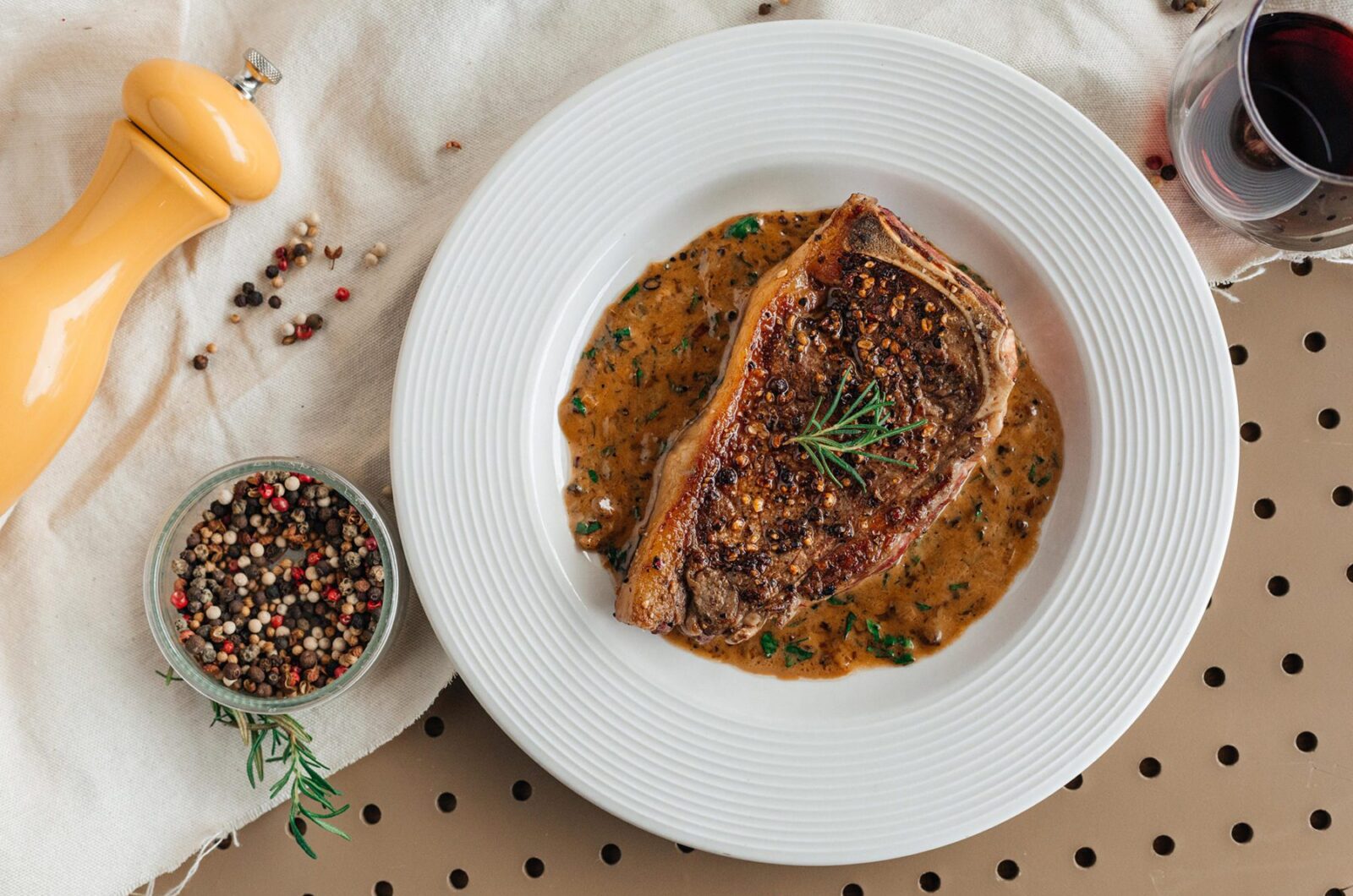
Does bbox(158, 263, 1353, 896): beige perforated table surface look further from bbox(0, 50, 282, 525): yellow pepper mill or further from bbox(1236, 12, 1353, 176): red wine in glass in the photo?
bbox(0, 50, 282, 525): yellow pepper mill

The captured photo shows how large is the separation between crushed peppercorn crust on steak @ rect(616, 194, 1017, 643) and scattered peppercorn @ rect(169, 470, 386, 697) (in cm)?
87

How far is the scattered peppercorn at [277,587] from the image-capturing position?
2859mm

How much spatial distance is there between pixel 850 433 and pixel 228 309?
2.02 metres

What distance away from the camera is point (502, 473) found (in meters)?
2.80

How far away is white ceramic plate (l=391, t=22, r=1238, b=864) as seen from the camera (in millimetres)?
2750

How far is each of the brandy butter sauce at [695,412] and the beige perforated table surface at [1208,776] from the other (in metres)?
0.74

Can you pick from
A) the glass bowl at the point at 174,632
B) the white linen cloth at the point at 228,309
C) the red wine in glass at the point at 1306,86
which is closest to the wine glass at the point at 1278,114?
the red wine in glass at the point at 1306,86

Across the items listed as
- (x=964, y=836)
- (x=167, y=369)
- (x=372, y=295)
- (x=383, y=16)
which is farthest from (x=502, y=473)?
(x=964, y=836)

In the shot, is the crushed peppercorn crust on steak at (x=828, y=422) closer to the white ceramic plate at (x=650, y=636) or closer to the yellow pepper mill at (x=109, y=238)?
the white ceramic plate at (x=650, y=636)

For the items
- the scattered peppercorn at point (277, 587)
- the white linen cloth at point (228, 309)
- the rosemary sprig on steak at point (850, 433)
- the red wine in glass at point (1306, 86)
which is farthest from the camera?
the white linen cloth at point (228, 309)

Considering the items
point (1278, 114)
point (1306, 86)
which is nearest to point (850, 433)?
point (1278, 114)

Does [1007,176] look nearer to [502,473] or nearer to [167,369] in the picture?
[502,473]

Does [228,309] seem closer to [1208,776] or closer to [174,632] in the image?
[174,632]

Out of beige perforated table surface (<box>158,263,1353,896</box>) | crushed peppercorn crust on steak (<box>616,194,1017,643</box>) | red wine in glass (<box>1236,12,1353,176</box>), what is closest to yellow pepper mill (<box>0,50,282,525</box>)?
beige perforated table surface (<box>158,263,1353,896</box>)
